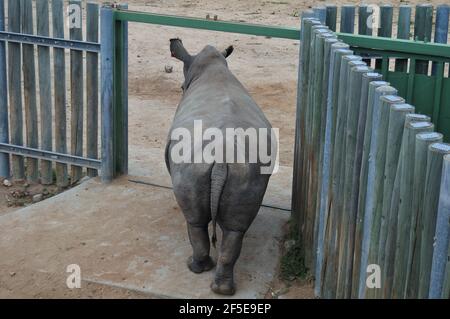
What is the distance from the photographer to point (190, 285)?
5.92 m

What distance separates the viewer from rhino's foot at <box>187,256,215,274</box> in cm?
606

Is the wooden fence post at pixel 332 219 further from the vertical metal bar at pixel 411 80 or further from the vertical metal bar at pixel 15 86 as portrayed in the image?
the vertical metal bar at pixel 15 86

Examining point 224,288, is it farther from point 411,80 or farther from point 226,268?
point 411,80

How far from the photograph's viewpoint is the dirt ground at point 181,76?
8458 millimetres

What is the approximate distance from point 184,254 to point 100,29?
2584 mm

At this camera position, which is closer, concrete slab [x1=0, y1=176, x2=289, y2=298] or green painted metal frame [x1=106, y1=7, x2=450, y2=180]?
concrete slab [x1=0, y1=176, x2=289, y2=298]

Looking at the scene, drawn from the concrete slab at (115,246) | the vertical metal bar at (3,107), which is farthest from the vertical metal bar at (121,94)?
the vertical metal bar at (3,107)

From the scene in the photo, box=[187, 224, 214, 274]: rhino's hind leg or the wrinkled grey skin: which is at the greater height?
the wrinkled grey skin

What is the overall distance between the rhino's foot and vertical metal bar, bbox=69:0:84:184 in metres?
2.52

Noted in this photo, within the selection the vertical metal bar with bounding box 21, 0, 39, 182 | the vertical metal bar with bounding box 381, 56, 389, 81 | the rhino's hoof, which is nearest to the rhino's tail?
the rhino's hoof

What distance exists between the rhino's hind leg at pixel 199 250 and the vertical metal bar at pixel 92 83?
2.30m

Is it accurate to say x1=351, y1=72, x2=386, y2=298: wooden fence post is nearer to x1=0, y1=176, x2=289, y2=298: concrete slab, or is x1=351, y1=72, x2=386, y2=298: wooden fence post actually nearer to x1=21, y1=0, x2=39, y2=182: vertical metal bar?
x1=0, y1=176, x2=289, y2=298: concrete slab
